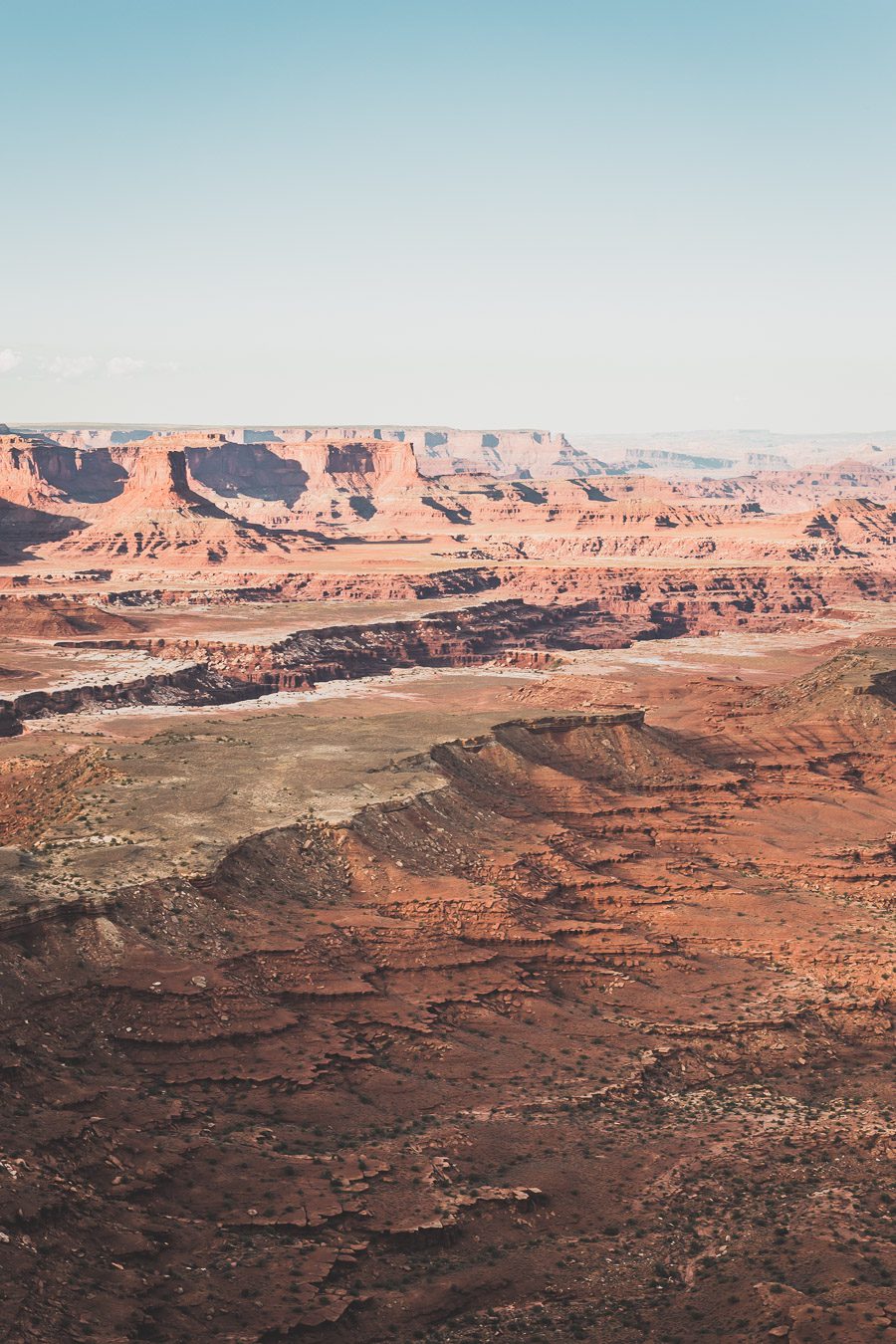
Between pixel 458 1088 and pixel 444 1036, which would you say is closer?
pixel 458 1088

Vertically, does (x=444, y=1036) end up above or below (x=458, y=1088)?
above

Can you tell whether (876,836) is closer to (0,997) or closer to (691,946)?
(691,946)

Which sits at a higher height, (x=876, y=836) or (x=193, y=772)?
(x=193, y=772)

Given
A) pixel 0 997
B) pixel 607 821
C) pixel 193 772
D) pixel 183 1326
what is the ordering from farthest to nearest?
1. pixel 607 821
2. pixel 193 772
3. pixel 0 997
4. pixel 183 1326

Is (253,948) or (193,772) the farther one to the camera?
(193,772)

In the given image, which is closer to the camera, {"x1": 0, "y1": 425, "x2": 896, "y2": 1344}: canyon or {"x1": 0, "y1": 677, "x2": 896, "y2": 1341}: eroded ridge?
{"x1": 0, "y1": 677, "x2": 896, "y2": 1341}: eroded ridge

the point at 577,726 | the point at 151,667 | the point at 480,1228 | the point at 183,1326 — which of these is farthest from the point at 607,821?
the point at 151,667

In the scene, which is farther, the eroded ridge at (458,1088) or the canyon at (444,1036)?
the canyon at (444,1036)

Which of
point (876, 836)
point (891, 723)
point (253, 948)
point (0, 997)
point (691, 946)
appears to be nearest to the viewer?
point (0, 997)
